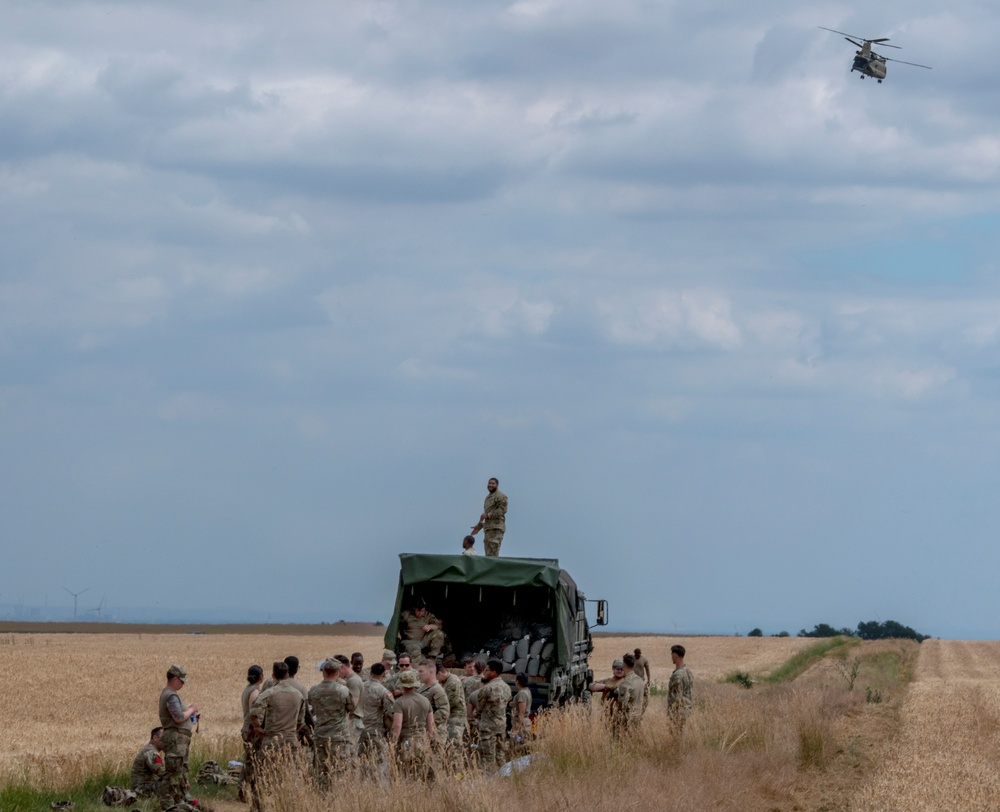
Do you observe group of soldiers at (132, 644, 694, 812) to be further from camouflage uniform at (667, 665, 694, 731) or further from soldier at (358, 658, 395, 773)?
camouflage uniform at (667, 665, 694, 731)

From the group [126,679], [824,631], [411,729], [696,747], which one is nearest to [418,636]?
[696,747]

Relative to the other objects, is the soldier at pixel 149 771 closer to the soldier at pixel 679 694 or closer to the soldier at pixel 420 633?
the soldier at pixel 420 633

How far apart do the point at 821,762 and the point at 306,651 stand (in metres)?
34.7

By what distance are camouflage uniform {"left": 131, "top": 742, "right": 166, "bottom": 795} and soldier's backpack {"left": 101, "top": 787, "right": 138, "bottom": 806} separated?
106 millimetres

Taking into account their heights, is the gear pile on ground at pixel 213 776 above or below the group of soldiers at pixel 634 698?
below

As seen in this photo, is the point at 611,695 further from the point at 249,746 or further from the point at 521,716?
the point at 249,746

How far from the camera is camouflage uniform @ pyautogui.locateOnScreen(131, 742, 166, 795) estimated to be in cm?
1505

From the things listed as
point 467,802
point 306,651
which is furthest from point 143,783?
point 306,651

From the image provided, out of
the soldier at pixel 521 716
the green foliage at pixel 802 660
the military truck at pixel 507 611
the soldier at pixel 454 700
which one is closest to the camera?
the soldier at pixel 454 700

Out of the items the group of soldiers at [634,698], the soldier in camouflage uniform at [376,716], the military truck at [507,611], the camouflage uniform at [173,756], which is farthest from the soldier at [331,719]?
the military truck at [507,611]

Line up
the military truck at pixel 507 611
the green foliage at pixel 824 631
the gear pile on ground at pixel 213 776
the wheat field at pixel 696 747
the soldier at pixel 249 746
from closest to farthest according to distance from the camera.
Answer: the wheat field at pixel 696 747, the soldier at pixel 249 746, the gear pile on ground at pixel 213 776, the military truck at pixel 507 611, the green foliage at pixel 824 631

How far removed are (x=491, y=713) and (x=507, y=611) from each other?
4595mm

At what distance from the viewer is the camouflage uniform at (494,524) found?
23547 mm

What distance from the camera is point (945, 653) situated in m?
58.8
